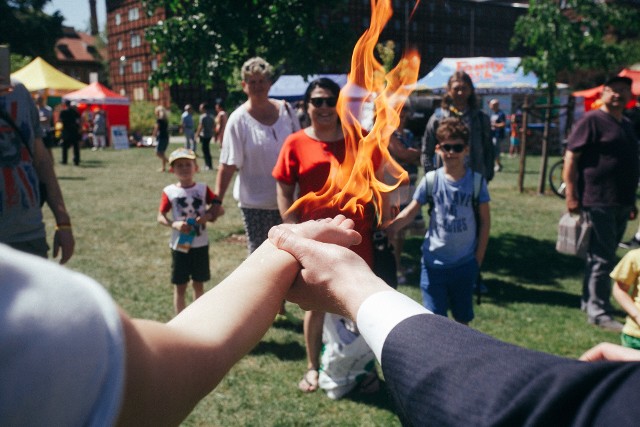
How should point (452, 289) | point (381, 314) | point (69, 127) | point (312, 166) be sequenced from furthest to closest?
1. point (69, 127)
2. point (452, 289)
3. point (312, 166)
4. point (381, 314)

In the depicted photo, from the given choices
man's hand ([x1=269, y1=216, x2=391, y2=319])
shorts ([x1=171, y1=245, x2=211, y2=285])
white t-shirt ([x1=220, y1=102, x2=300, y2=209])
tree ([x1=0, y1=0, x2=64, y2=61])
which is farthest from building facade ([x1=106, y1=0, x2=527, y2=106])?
man's hand ([x1=269, y1=216, x2=391, y2=319])

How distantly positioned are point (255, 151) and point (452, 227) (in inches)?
74.3

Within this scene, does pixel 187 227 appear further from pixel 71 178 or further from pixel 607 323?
pixel 71 178

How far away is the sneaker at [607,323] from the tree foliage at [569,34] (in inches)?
302

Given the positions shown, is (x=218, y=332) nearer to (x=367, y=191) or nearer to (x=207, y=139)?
(x=367, y=191)

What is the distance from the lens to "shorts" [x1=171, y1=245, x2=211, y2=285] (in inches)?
195

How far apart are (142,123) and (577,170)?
33250 millimetres

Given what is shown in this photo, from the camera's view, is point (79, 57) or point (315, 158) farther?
point (79, 57)

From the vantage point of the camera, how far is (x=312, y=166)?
3.95 meters

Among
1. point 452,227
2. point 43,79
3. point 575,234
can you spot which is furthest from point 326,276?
point 43,79

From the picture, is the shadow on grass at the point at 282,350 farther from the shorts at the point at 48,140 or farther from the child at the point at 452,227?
the shorts at the point at 48,140

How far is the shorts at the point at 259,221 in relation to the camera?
5.03m

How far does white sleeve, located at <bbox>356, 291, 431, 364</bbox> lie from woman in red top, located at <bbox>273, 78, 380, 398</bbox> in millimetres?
2500

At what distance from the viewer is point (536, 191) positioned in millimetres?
13281
